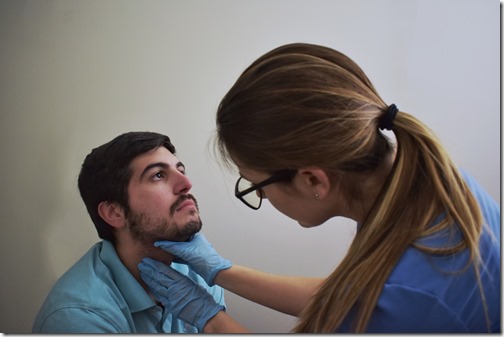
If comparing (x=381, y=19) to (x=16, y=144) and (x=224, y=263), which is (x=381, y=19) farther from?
(x=16, y=144)

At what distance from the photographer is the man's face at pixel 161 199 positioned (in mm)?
1074

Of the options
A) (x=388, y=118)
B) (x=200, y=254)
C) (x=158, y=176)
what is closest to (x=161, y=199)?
(x=158, y=176)

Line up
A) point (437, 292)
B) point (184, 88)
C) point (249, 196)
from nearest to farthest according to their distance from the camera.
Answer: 1. point (437, 292)
2. point (249, 196)
3. point (184, 88)

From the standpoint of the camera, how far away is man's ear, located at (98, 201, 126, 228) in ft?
3.53

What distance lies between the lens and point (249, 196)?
947 millimetres

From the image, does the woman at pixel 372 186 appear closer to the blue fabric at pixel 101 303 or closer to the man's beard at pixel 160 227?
the man's beard at pixel 160 227

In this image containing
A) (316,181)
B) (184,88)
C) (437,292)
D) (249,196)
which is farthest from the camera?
(184,88)

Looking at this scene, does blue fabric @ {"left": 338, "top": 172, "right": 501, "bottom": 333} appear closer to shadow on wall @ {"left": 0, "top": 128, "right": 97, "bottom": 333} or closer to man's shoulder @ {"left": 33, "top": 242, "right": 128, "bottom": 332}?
man's shoulder @ {"left": 33, "top": 242, "right": 128, "bottom": 332}

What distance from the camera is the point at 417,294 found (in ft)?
2.37

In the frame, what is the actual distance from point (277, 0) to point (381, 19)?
0.82 feet

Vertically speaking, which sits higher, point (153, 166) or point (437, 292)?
point (153, 166)

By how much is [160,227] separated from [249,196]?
27cm

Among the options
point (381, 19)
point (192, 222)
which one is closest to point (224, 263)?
point (192, 222)

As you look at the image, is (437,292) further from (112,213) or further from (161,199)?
(112,213)
